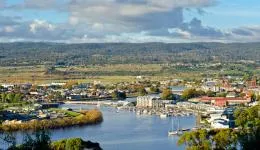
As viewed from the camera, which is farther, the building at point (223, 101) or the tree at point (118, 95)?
the tree at point (118, 95)

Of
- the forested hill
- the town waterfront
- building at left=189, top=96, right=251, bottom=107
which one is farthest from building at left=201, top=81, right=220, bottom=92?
the forested hill

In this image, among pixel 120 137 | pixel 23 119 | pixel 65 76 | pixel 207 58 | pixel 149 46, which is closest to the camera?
pixel 120 137

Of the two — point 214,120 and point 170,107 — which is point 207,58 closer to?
point 170,107

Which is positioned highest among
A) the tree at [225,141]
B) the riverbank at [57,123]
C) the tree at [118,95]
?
the tree at [225,141]

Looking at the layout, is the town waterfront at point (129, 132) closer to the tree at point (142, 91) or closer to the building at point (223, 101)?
the building at point (223, 101)

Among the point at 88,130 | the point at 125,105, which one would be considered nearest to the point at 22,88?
the point at 125,105

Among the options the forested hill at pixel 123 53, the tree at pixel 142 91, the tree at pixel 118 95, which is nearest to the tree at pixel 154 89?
the tree at pixel 142 91

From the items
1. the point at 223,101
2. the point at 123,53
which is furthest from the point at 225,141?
the point at 123,53
